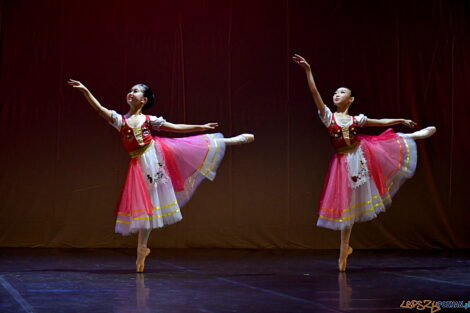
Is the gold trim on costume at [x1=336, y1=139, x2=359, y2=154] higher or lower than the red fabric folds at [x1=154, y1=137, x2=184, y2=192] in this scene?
higher

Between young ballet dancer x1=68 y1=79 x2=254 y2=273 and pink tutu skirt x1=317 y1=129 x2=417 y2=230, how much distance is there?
0.65 metres

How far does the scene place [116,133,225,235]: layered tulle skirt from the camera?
3.69 meters

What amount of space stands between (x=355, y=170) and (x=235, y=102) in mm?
2008

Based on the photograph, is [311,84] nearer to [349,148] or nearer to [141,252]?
[349,148]

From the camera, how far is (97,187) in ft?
18.3

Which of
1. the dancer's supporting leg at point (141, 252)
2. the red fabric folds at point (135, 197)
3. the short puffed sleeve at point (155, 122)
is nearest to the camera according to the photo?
the red fabric folds at point (135, 197)

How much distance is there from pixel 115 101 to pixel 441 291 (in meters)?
3.54

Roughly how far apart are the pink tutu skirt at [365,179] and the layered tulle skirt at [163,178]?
30.6 inches

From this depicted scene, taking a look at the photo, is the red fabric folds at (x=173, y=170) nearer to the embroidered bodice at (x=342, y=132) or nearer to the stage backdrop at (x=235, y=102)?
the embroidered bodice at (x=342, y=132)

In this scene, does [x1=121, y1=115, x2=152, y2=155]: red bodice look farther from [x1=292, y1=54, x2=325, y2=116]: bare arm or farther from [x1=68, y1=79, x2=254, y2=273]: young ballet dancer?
[x1=292, y1=54, x2=325, y2=116]: bare arm

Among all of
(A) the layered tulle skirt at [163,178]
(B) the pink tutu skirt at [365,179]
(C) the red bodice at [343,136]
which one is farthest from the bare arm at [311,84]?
(A) the layered tulle skirt at [163,178]

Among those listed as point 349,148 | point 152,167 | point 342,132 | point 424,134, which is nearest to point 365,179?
point 349,148

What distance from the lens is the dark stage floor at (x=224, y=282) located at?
8.49 ft

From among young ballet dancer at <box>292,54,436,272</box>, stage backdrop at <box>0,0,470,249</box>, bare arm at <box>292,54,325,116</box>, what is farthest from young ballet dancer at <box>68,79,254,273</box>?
stage backdrop at <box>0,0,470,249</box>
